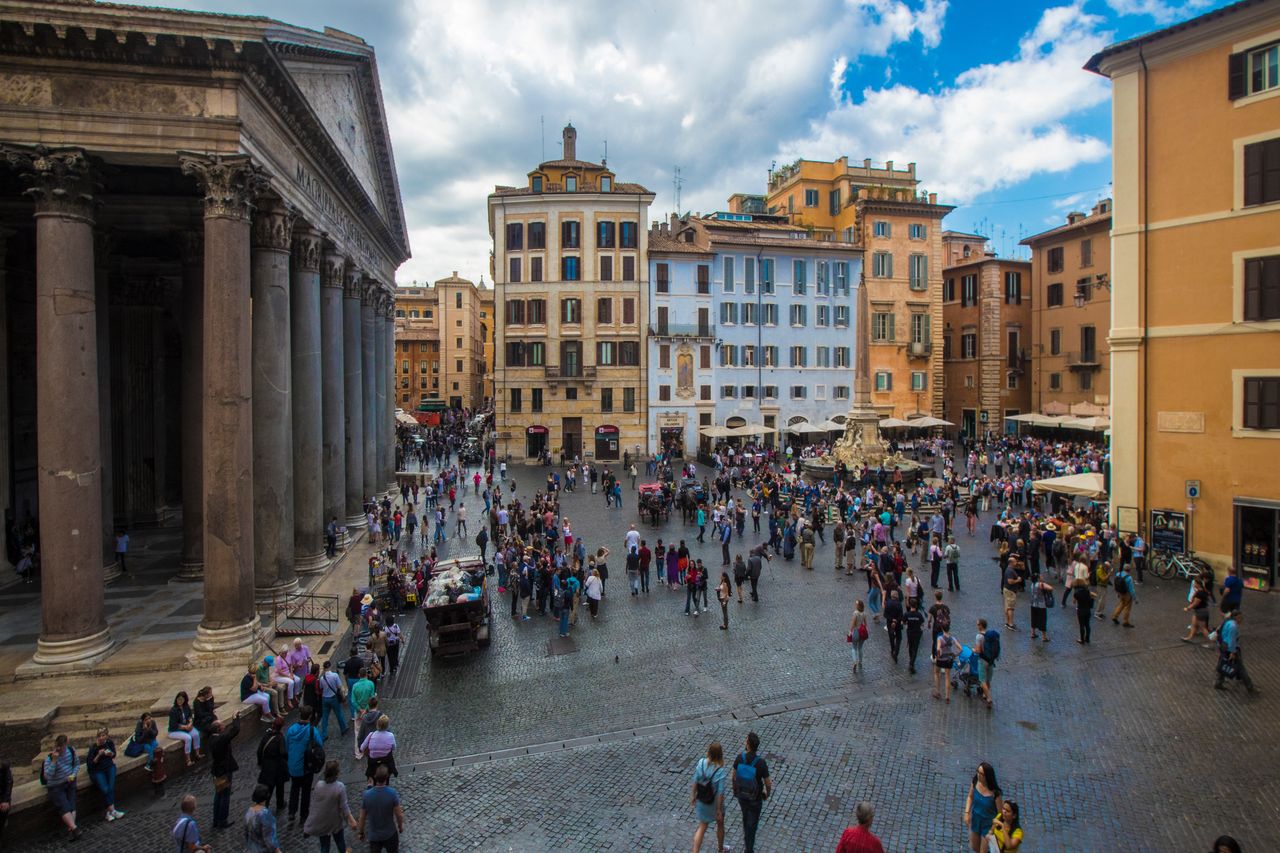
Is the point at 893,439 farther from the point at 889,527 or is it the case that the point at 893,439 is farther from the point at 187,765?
the point at 187,765

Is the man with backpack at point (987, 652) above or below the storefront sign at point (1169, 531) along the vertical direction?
below

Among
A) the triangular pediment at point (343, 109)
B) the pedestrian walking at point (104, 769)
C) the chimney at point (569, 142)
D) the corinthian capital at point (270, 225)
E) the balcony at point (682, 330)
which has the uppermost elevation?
the chimney at point (569, 142)

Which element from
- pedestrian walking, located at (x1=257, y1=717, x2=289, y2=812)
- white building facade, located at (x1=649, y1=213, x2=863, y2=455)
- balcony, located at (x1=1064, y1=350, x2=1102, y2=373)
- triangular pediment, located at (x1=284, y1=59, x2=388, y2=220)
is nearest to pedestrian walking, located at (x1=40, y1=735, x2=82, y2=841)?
pedestrian walking, located at (x1=257, y1=717, x2=289, y2=812)

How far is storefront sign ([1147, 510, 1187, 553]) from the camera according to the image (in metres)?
18.5

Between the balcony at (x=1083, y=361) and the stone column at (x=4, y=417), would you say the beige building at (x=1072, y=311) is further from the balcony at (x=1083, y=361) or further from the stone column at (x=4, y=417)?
the stone column at (x=4, y=417)

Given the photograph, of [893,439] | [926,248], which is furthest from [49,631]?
[926,248]

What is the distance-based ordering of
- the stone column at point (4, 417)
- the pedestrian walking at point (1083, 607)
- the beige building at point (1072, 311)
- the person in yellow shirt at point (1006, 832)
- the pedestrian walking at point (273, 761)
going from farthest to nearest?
the beige building at point (1072, 311) → the stone column at point (4, 417) → the pedestrian walking at point (1083, 607) → the pedestrian walking at point (273, 761) → the person in yellow shirt at point (1006, 832)

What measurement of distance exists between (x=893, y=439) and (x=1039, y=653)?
122ft

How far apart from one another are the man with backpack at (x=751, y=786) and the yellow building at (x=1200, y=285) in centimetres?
1644

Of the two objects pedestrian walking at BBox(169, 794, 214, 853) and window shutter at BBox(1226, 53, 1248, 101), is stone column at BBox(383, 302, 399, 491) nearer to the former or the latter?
pedestrian walking at BBox(169, 794, 214, 853)

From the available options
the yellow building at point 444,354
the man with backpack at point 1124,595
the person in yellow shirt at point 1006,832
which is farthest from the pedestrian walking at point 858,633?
the yellow building at point 444,354

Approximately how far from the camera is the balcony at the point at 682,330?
4441cm

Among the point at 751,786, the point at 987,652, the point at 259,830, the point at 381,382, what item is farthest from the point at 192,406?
the point at 987,652

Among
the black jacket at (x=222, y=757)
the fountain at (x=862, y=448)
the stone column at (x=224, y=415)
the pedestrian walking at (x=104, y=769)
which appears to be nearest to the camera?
the black jacket at (x=222, y=757)
